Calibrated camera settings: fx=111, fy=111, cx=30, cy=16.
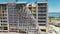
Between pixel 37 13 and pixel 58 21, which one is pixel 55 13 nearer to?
pixel 37 13

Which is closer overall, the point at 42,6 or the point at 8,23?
the point at 42,6

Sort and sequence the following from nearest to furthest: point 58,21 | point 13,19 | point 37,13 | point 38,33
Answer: point 38,33
point 13,19
point 37,13
point 58,21

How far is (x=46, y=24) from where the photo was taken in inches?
148

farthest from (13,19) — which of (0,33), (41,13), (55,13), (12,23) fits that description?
(55,13)

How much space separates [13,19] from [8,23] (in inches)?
19.9

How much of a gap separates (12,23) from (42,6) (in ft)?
3.74

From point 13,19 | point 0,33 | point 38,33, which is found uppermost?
point 13,19

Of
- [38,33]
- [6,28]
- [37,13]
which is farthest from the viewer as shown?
[6,28]

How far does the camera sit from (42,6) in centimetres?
367

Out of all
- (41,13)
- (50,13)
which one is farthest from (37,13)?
(50,13)

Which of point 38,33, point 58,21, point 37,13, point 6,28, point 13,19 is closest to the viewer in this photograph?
point 38,33

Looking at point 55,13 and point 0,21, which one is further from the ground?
point 55,13

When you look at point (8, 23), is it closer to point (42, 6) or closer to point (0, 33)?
point (0, 33)

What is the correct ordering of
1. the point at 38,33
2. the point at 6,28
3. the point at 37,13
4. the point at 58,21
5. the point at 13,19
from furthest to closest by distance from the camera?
the point at 58,21 → the point at 6,28 → the point at 37,13 → the point at 13,19 → the point at 38,33
